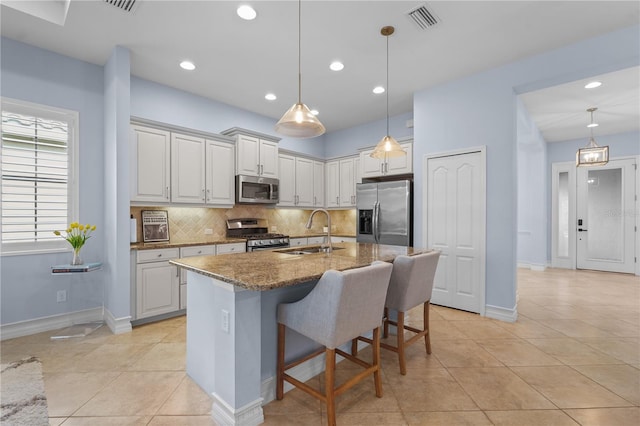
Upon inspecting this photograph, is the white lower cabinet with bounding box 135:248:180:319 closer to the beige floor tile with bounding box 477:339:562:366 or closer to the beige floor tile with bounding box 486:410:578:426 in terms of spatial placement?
the beige floor tile with bounding box 486:410:578:426

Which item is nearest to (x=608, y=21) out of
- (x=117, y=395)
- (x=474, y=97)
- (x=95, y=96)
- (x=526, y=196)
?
(x=474, y=97)

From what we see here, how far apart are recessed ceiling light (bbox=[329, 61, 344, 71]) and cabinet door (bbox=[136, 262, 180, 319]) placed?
3.09 m

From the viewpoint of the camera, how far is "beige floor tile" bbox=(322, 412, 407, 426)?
5.87 feet

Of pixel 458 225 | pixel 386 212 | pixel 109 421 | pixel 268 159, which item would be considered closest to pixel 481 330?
pixel 458 225

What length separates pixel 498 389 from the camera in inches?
84.7

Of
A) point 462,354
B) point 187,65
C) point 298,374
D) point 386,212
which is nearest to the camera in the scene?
point 298,374

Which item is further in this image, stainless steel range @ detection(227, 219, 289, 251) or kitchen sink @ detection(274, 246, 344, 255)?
stainless steel range @ detection(227, 219, 289, 251)

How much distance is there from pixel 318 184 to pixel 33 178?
412 centimetres

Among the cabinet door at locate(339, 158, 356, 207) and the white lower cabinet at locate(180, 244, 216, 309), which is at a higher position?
the cabinet door at locate(339, 158, 356, 207)

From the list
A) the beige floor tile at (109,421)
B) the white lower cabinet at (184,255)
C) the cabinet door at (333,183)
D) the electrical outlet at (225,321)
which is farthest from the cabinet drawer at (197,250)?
the cabinet door at (333,183)

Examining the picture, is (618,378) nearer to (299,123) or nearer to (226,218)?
(299,123)

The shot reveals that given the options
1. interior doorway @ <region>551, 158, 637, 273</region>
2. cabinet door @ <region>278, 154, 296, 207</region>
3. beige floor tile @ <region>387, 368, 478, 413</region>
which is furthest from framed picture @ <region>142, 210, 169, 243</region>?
interior doorway @ <region>551, 158, 637, 273</region>

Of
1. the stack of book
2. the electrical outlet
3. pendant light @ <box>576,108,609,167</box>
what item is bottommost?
the electrical outlet

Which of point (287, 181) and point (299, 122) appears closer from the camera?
point (299, 122)
